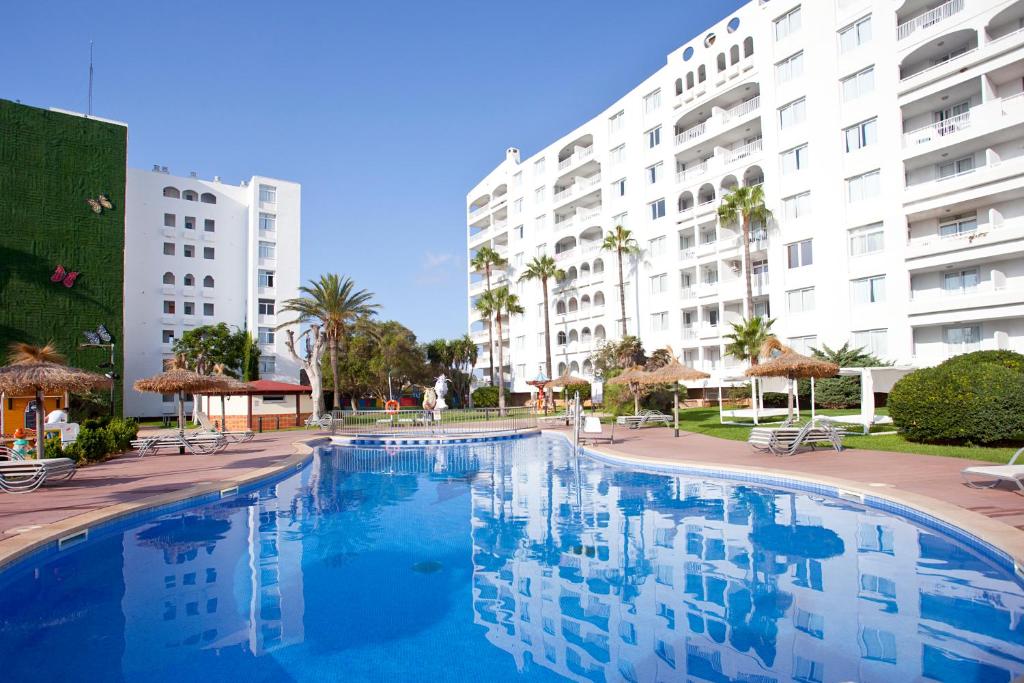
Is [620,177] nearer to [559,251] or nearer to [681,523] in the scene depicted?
[559,251]

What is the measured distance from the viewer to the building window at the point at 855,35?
29938 mm

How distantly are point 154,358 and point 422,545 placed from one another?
162 feet

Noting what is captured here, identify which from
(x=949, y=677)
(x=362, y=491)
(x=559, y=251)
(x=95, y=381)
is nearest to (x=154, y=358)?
(x=559, y=251)

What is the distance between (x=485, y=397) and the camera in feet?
176

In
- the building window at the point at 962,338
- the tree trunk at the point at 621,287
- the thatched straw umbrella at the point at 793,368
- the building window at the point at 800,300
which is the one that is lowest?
the thatched straw umbrella at the point at 793,368

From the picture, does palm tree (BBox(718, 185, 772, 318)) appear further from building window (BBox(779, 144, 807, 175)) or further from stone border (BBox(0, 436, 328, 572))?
stone border (BBox(0, 436, 328, 572))

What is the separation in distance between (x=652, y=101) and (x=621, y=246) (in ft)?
35.5

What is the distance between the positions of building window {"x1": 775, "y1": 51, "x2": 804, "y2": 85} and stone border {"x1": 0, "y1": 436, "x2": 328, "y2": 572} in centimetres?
3344

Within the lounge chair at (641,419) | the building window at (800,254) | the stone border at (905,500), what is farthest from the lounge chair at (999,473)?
the building window at (800,254)

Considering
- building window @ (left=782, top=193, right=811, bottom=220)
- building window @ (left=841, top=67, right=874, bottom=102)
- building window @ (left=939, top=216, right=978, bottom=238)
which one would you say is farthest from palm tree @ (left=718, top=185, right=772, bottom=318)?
building window @ (left=939, top=216, right=978, bottom=238)

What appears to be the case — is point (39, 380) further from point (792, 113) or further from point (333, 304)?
point (792, 113)

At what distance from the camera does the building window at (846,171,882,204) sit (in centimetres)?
2938

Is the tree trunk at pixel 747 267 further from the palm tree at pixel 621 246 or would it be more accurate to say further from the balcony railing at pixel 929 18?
the balcony railing at pixel 929 18

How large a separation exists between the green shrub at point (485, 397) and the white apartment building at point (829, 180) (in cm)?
964
